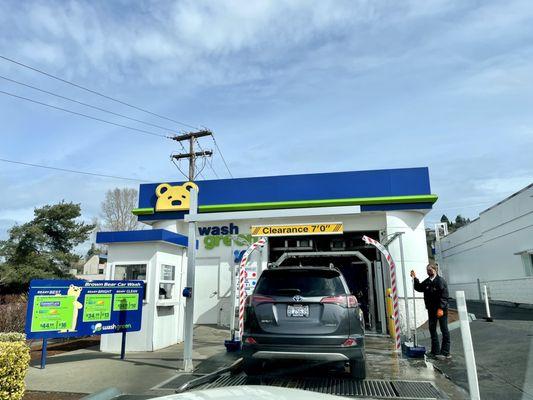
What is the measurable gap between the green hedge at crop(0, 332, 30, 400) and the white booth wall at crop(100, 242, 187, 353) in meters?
5.40

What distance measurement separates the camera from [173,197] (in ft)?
53.9

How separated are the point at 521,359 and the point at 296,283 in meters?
4.86

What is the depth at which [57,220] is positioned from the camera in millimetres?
32562

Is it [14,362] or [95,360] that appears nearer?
[14,362]

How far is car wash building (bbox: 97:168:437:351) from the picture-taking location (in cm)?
1169

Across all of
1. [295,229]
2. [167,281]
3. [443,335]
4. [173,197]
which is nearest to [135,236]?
[167,281]

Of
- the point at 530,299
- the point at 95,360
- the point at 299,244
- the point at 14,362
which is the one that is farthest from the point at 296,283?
the point at 530,299

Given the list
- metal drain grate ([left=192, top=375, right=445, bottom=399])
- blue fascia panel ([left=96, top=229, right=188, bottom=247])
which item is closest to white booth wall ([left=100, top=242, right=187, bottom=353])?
blue fascia panel ([left=96, top=229, right=188, bottom=247])

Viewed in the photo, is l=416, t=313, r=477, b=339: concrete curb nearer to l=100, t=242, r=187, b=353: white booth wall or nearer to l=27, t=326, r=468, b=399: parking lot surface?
l=27, t=326, r=468, b=399: parking lot surface

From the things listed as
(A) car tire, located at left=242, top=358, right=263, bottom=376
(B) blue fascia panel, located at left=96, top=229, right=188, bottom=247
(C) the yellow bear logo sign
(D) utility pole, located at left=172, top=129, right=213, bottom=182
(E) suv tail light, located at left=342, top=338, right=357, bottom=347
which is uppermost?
(D) utility pole, located at left=172, top=129, right=213, bottom=182

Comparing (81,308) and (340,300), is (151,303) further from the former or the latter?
(340,300)

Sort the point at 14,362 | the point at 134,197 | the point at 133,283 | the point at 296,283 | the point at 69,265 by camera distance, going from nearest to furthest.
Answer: the point at 14,362 → the point at 296,283 → the point at 133,283 → the point at 69,265 → the point at 134,197

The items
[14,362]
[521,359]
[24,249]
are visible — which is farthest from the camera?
[24,249]

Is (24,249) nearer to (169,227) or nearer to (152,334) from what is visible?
(169,227)
